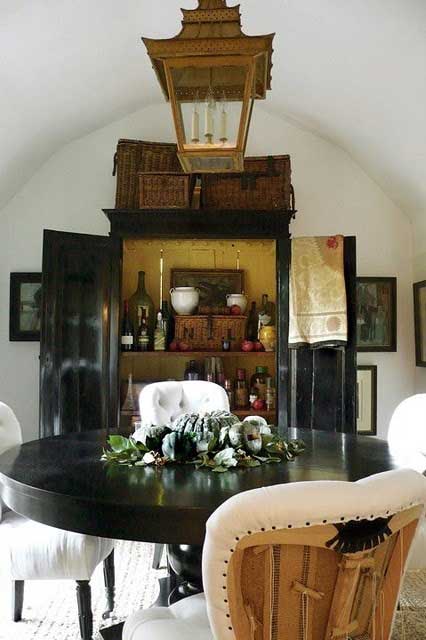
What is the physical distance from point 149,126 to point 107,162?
39 centimetres

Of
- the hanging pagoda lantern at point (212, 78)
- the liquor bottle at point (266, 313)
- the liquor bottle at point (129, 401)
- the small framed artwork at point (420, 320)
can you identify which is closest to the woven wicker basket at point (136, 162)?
the liquor bottle at point (266, 313)

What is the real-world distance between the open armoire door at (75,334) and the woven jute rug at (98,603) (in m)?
0.87

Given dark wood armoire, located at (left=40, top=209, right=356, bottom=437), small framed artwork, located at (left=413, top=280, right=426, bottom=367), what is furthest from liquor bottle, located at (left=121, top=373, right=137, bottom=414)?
small framed artwork, located at (left=413, top=280, right=426, bottom=367)

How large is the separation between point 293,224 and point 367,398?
1290mm

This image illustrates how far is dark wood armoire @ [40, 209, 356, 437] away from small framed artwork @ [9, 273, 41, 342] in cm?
59

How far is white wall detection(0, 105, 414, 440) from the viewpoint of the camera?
367cm

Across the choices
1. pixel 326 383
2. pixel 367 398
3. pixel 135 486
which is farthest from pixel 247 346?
pixel 135 486

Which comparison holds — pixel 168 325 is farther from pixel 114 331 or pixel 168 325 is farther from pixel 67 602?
pixel 67 602

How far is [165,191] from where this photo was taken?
3.30 m

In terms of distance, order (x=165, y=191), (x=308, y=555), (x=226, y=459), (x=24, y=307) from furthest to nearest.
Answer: (x=24, y=307), (x=165, y=191), (x=226, y=459), (x=308, y=555)

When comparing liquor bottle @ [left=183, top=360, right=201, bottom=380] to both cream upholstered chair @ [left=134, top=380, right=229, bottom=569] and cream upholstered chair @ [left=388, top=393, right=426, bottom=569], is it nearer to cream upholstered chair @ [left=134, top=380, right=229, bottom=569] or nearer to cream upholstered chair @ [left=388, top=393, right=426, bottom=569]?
cream upholstered chair @ [left=134, top=380, right=229, bottom=569]

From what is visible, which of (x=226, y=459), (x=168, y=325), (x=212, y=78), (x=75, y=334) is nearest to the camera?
(x=226, y=459)

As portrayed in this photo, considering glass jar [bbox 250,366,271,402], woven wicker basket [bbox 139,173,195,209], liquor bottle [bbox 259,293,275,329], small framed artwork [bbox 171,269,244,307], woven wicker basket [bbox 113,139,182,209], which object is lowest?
glass jar [bbox 250,366,271,402]

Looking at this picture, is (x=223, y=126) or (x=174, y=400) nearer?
(x=223, y=126)
